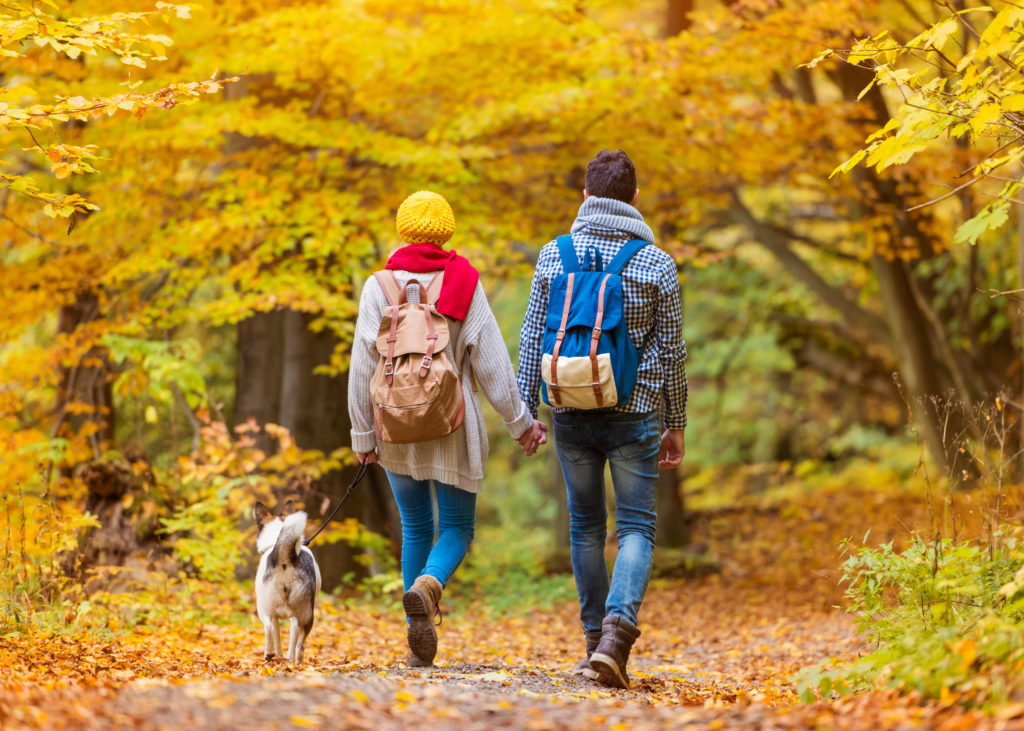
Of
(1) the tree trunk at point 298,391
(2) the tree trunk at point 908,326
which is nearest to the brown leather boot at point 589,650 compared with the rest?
(1) the tree trunk at point 298,391

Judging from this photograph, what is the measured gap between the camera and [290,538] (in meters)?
4.14

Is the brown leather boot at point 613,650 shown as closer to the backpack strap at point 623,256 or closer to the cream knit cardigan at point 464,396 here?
the cream knit cardigan at point 464,396

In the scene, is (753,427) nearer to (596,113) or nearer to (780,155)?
(780,155)

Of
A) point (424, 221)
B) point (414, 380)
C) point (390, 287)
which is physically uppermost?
point (424, 221)

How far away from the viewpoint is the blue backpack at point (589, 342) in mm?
3855

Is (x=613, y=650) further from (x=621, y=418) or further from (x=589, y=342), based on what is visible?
(x=589, y=342)

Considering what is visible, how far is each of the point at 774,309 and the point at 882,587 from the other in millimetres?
11476

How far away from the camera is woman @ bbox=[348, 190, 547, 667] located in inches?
160

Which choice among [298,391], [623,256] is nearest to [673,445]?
[623,256]

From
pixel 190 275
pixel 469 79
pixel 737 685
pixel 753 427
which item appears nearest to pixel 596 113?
pixel 469 79

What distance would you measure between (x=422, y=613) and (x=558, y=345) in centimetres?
125

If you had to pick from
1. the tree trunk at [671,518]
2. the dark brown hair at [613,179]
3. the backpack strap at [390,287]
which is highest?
the dark brown hair at [613,179]

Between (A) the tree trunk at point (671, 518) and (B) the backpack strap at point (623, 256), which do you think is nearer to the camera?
(B) the backpack strap at point (623, 256)

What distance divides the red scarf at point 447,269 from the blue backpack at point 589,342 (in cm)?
37
